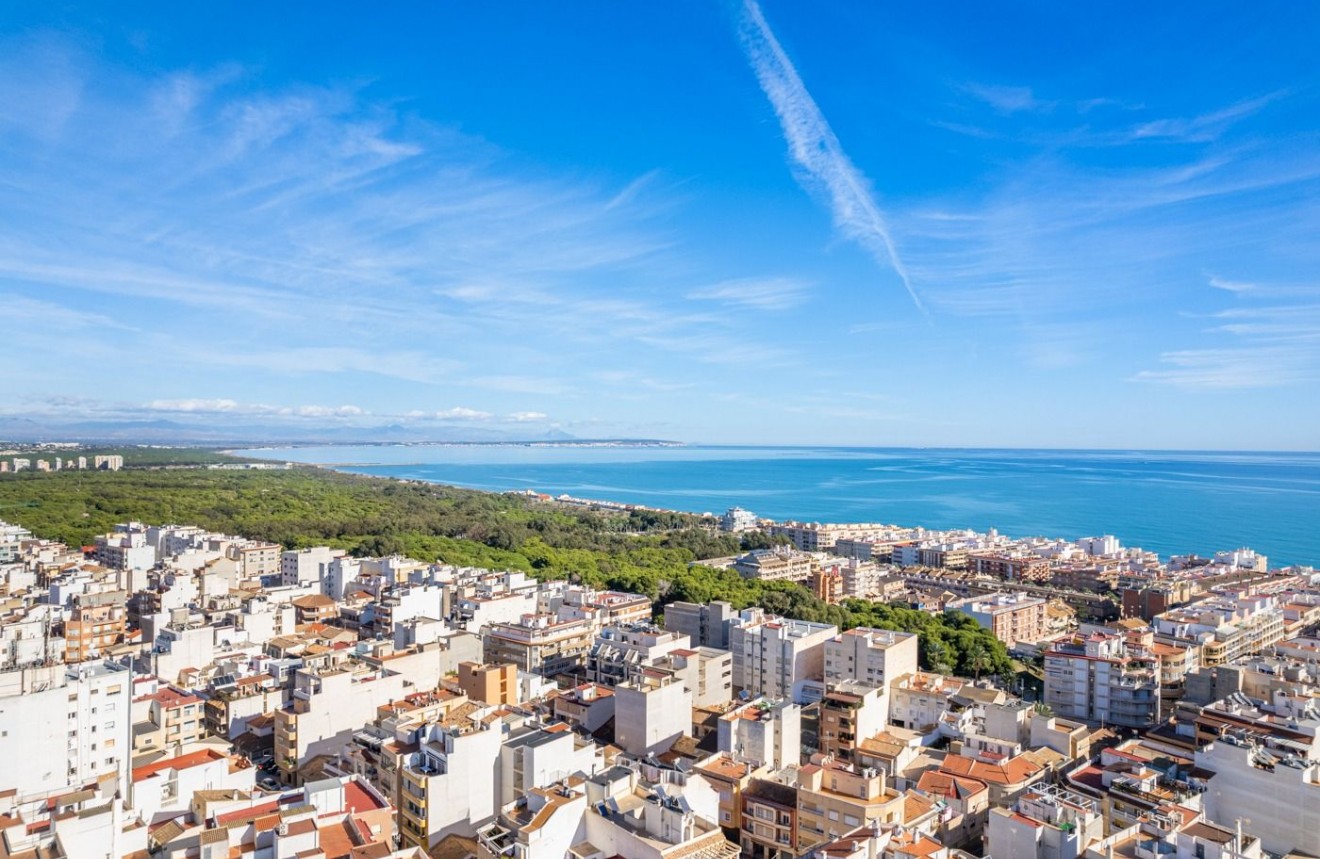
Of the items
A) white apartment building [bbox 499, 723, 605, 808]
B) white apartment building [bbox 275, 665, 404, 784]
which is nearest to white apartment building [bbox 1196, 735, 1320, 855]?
white apartment building [bbox 499, 723, 605, 808]

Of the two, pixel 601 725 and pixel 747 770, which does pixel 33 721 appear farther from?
pixel 747 770

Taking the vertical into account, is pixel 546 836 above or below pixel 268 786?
above

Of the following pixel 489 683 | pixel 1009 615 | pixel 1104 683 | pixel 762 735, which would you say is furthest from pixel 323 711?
pixel 1009 615

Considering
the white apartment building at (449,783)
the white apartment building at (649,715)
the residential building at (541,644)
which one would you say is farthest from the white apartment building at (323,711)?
the residential building at (541,644)

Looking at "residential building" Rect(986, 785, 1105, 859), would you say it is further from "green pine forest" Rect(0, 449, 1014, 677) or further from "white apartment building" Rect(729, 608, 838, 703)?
"green pine forest" Rect(0, 449, 1014, 677)

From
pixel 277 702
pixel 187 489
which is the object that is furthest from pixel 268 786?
pixel 187 489

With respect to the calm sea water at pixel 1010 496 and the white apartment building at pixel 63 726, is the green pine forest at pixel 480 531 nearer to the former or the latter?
the white apartment building at pixel 63 726

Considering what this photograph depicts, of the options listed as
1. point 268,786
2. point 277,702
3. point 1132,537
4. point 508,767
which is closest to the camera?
point 508,767

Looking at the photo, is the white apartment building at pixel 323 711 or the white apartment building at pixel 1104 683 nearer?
the white apartment building at pixel 323 711

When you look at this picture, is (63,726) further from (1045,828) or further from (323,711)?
(1045,828)
